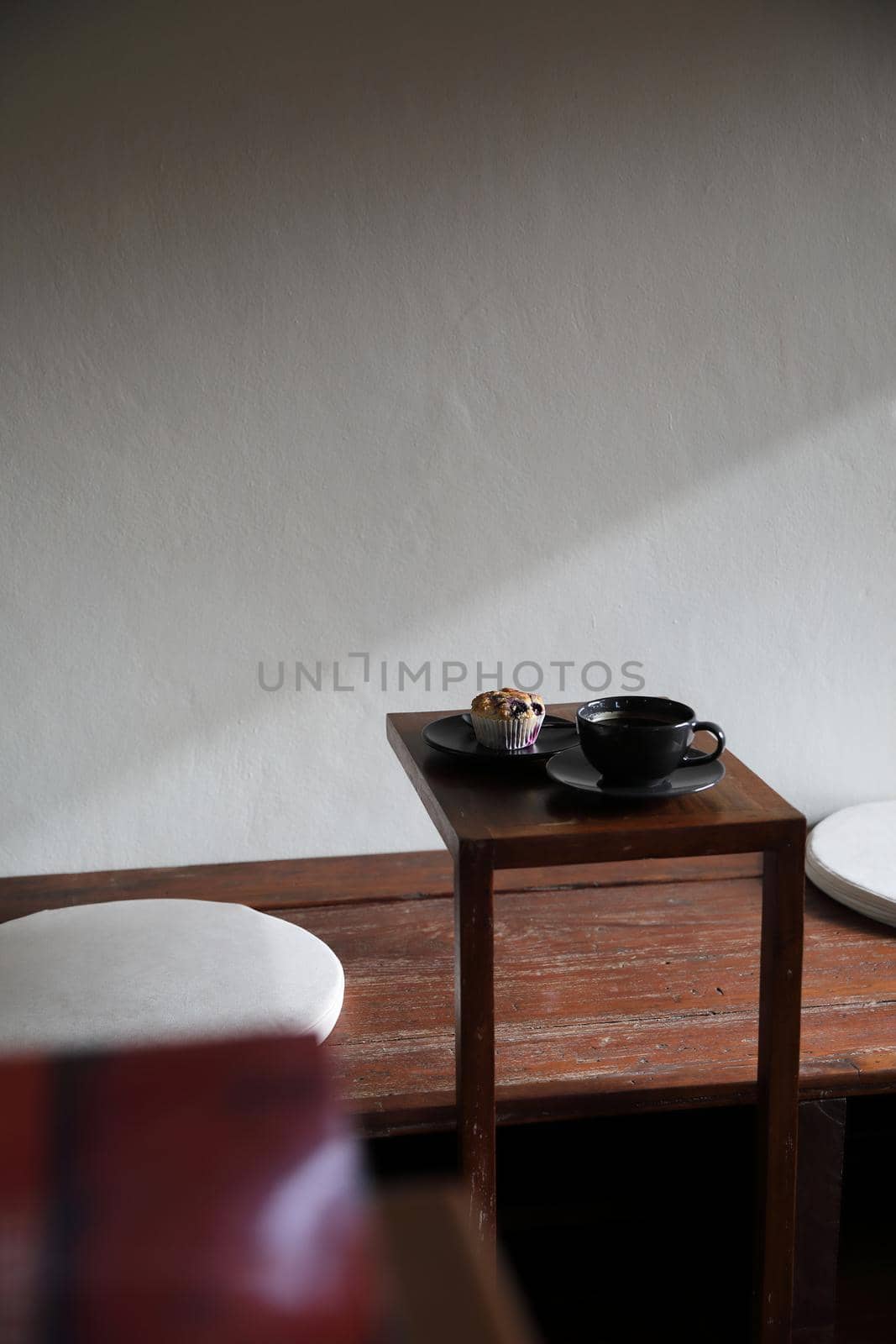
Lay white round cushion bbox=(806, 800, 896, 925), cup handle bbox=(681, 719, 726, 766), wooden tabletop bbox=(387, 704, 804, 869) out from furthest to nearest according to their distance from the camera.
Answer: white round cushion bbox=(806, 800, 896, 925) → cup handle bbox=(681, 719, 726, 766) → wooden tabletop bbox=(387, 704, 804, 869)

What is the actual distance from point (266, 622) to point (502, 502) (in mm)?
462

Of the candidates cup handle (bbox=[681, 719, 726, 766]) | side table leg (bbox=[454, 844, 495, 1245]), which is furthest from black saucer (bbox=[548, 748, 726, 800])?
side table leg (bbox=[454, 844, 495, 1245])

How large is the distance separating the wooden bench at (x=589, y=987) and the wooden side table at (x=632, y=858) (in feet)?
0.54

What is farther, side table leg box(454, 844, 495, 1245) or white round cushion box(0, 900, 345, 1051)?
white round cushion box(0, 900, 345, 1051)

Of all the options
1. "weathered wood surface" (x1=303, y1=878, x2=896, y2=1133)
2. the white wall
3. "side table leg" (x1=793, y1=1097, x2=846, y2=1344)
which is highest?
the white wall

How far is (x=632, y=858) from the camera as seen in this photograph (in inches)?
47.0

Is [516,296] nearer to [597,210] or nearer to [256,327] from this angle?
[597,210]

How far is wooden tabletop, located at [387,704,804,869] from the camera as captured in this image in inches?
48.0

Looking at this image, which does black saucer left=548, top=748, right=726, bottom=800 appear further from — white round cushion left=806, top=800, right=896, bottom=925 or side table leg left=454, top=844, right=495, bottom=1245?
white round cushion left=806, top=800, right=896, bottom=925

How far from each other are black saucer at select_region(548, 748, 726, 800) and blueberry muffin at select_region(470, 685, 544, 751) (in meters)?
0.04

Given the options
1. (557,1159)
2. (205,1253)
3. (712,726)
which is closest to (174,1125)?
(205,1253)

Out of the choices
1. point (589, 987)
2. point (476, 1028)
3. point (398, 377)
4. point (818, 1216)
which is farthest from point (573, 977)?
point (398, 377)

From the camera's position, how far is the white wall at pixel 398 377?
1.99 meters

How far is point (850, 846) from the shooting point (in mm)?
2111
